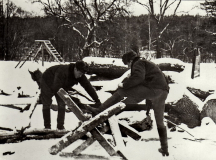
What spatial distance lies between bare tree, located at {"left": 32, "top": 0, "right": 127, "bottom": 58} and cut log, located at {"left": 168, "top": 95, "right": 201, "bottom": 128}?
15775mm

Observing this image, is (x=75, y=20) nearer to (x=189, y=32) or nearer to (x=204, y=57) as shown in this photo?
(x=204, y=57)

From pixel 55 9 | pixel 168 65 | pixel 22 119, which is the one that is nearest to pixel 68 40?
pixel 55 9

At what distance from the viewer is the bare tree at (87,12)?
2162 cm

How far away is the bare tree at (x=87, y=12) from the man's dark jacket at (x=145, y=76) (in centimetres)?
1765

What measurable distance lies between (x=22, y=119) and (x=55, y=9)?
17.4 meters

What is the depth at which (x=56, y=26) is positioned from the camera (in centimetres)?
2214

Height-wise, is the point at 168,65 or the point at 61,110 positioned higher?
the point at 168,65

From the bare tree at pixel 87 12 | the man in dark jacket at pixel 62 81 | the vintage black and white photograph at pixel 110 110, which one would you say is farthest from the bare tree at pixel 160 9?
the man in dark jacket at pixel 62 81

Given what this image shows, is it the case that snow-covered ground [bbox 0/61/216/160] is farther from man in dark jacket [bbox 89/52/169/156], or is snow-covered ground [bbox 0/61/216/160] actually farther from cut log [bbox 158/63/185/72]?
man in dark jacket [bbox 89/52/169/156]

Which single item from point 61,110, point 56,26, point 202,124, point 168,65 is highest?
point 56,26

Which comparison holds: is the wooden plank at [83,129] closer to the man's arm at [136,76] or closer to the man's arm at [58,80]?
the man's arm at [136,76]

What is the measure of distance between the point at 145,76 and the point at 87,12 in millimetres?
19219

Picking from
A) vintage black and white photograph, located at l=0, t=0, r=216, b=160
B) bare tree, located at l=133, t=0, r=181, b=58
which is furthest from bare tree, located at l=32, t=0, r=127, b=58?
vintage black and white photograph, located at l=0, t=0, r=216, b=160

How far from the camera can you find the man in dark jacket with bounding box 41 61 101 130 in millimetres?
4336
